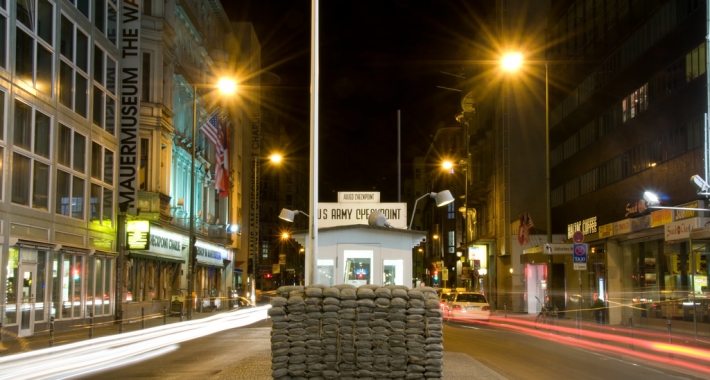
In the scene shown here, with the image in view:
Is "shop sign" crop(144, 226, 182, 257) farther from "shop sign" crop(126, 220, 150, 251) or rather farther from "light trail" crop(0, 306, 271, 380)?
"light trail" crop(0, 306, 271, 380)

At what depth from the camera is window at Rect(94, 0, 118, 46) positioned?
3412 cm

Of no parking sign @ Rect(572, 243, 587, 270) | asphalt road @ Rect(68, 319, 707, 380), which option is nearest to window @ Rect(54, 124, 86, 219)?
asphalt road @ Rect(68, 319, 707, 380)

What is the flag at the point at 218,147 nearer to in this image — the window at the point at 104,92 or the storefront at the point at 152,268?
the storefront at the point at 152,268

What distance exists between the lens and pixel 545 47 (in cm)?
5372

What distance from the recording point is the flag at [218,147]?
42.9 metres

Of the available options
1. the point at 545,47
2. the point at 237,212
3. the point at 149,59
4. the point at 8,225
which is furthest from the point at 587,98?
the point at 237,212

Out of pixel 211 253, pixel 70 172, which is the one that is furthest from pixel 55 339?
pixel 211 253

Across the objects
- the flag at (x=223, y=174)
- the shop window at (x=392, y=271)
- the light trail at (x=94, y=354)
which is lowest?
the light trail at (x=94, y=354)

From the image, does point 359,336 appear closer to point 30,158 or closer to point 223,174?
point 30,158

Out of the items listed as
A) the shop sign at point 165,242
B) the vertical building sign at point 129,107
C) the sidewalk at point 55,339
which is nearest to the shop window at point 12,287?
the sidewalk at point 55,339

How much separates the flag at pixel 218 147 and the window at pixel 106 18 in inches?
304

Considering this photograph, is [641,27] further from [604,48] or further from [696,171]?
[696,171]

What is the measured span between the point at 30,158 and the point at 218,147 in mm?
19766

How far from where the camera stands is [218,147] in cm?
4653
